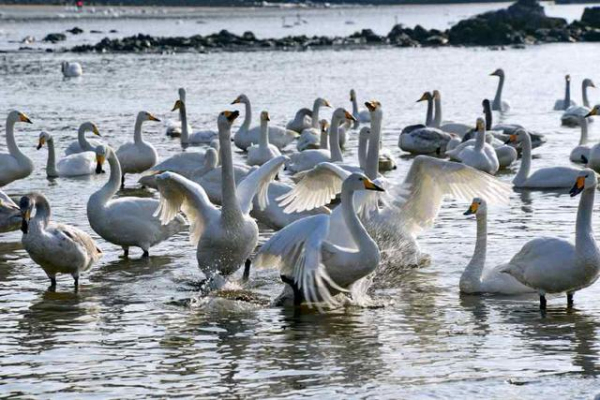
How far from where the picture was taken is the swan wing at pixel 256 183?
10.5 metres

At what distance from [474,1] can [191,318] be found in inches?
7326

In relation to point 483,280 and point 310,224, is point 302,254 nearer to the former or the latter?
point 310,224

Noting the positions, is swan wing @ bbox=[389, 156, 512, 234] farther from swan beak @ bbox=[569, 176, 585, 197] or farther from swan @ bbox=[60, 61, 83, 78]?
swan @ bbox=[60, 61, 83, 78]

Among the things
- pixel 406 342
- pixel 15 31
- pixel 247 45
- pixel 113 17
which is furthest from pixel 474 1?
pixel 406 342

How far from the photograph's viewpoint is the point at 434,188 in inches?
430

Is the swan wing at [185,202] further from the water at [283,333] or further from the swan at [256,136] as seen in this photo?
the swan at [256,136]

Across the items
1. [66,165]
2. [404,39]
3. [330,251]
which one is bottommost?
[404,39]

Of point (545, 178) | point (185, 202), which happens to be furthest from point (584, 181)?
point (545, 178)

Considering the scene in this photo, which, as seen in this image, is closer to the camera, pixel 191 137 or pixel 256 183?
pixel 256 183

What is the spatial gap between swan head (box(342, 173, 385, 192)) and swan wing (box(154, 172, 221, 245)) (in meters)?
1.37

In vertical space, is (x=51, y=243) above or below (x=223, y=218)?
below

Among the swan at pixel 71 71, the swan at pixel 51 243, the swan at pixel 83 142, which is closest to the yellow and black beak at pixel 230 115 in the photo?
the swan at pixel 51 243

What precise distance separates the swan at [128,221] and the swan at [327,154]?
4025 millimetres

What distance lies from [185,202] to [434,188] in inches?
87.6
